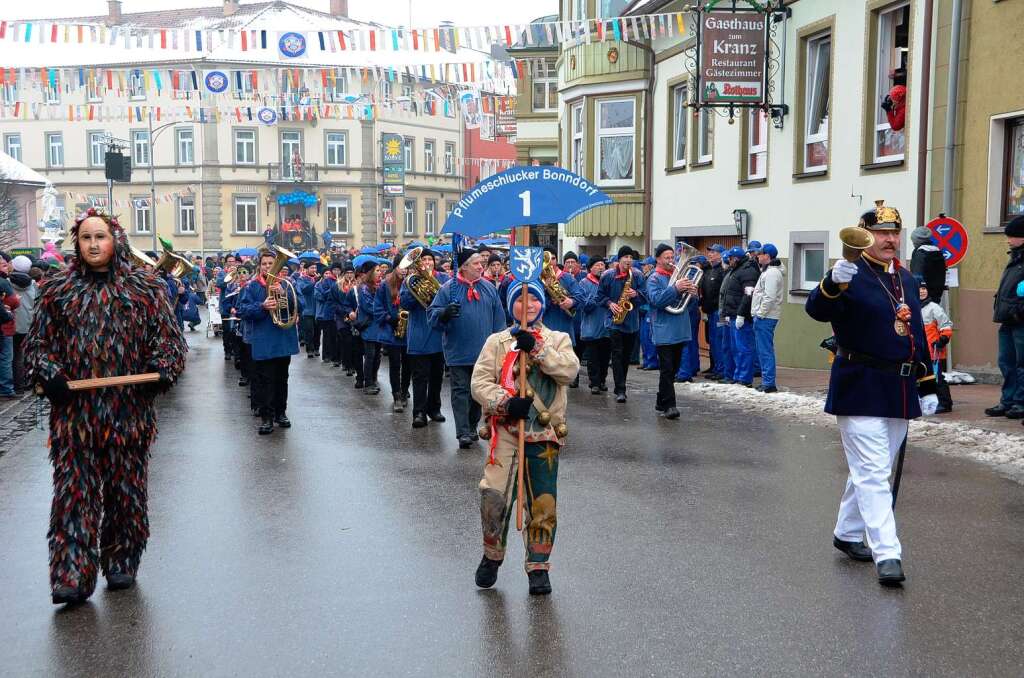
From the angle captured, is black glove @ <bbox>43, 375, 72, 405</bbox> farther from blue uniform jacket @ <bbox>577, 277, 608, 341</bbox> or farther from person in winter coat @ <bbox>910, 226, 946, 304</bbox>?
blue uniform jacket @ <bbox>577, 277, 608, 341</bbox>

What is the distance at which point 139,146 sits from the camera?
214 feet

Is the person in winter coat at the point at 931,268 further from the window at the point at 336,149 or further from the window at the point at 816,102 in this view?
the window at the point at 336,149

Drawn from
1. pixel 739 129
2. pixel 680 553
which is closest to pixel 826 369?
pixel 739 129

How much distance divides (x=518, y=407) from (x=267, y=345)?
643cm

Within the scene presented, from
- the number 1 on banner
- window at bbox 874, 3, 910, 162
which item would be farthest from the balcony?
the number 1 on banner

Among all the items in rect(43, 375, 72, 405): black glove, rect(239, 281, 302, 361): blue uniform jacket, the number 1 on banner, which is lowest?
rect(239, 281, 302, 361): blue uniform jacket

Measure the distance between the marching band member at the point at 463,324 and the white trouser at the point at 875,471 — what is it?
4.83 meters

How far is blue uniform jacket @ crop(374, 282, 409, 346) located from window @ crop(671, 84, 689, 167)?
11399 mm

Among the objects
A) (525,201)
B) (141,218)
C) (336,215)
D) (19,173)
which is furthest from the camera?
(141,218)

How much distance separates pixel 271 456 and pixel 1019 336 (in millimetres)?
7213

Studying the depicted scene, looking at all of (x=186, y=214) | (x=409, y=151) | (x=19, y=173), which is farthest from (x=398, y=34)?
(x=409, y=151)

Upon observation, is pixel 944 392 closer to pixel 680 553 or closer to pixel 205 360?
pixel 680 553

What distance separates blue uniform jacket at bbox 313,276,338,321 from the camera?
62.5 ft

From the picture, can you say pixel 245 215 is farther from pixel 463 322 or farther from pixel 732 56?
pixel 463 322
